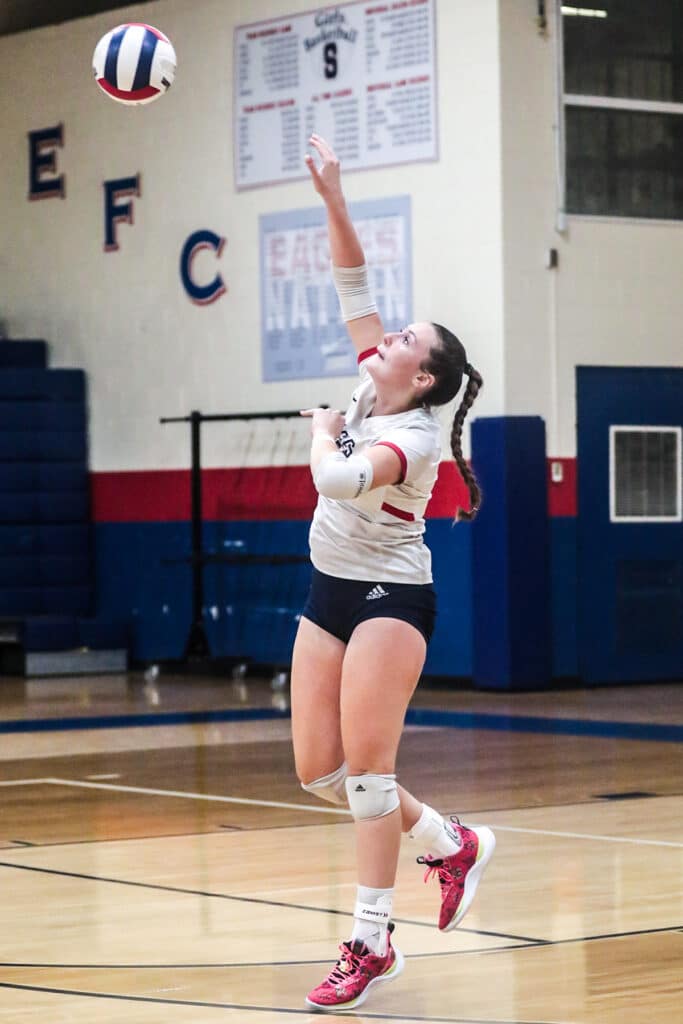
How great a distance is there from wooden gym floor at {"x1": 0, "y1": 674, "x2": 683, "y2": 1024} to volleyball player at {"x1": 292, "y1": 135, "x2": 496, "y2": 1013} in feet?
0.87

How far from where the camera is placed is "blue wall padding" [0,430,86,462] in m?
15.9

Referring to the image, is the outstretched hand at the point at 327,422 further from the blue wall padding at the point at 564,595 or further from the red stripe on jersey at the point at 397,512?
the blue wall padding at the point at 564,595

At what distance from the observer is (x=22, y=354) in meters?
16.4

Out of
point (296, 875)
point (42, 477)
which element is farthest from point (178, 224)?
point (296, 875)

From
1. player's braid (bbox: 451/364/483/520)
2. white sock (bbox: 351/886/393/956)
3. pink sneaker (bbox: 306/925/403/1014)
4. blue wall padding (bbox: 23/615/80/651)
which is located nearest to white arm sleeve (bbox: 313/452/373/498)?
player's braid (bbox: 451/364/483/520)

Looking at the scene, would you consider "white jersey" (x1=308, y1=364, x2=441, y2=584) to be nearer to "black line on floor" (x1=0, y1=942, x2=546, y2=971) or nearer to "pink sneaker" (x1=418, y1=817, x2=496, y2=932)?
"pink sneaker" (x1=418, y1=817, x2=496, y2=932)

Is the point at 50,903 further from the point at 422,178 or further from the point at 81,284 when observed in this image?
the point at 81,284

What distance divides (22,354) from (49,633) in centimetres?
242

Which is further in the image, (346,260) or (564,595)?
(564,595)

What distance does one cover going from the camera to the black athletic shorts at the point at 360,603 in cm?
481

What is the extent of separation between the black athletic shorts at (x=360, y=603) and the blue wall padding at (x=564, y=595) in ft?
29.1

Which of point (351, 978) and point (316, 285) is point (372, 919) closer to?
point (351, 978)

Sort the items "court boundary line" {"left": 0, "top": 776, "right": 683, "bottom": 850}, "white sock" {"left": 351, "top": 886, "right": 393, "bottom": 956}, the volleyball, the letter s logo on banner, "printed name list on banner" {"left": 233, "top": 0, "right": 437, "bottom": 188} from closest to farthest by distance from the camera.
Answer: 1. "white sock" {"left": 351, "top": 886, "right": 393, "bottom": 956}
2. "court boundary line" {"left": 0, "top": 776, "right": 683, "bottom": 850}
3. the volleyball
4. "printed name list on banner" {"left": 233, "top": 0, "right": 437, "bottom": 188}
5. the letter s logo on banner

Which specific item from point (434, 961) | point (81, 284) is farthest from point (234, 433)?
point (434, 961)
